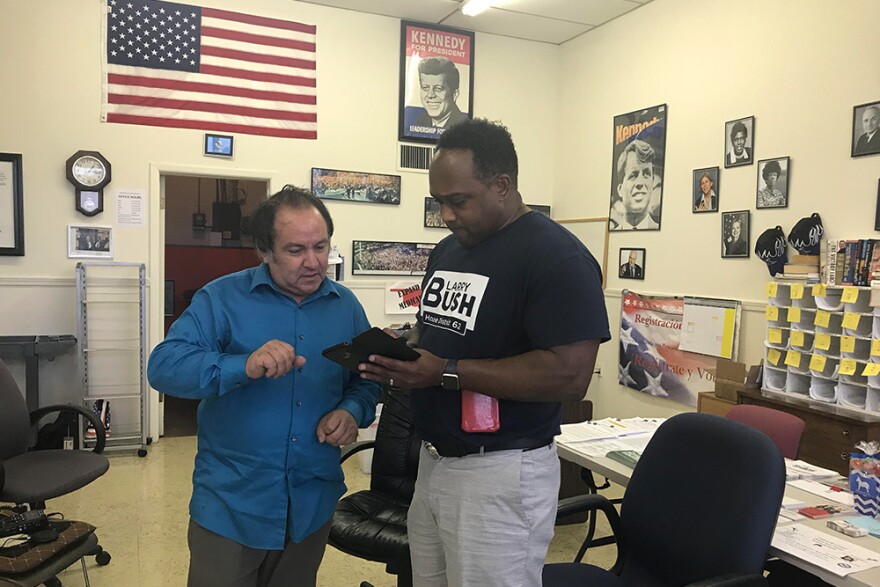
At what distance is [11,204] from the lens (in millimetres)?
4848

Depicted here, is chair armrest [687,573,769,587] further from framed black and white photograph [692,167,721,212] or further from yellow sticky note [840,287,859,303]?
framed black and white photograph [692,167,721,212]

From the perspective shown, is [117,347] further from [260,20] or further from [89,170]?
[260,20]

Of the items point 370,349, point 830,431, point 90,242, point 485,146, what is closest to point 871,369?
point 830,431

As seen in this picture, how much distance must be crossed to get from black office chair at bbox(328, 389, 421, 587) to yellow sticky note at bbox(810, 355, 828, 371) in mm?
2450

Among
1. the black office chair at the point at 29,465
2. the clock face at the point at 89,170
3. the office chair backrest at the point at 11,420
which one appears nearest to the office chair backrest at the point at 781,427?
the black office chair at the point at 29,465

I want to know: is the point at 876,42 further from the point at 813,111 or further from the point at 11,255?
the point at 11,255

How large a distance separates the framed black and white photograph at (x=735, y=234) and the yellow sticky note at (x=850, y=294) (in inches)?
36.4

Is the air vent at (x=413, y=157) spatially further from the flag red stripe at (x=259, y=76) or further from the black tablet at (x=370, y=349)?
the black tablet at (x=370, y=349)

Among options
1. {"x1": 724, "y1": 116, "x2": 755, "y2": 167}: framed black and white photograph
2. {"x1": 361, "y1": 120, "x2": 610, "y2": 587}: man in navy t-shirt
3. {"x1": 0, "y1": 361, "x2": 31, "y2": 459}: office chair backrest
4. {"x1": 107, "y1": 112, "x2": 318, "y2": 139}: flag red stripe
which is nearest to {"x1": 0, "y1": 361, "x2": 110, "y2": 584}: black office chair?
{"x1": 0, "y1": 361, "x2": 31, "y2": 459}: office chair backrest

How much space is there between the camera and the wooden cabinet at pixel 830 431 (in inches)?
128

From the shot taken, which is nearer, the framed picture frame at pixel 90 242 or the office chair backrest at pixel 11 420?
the office chair backrest at pixel 11 420

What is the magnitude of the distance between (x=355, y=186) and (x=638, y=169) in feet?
8.07

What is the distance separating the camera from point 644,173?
17.6 feet

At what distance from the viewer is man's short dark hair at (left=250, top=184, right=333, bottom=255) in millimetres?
1658
